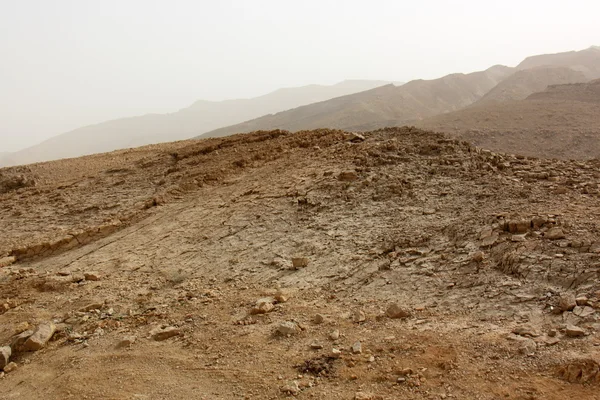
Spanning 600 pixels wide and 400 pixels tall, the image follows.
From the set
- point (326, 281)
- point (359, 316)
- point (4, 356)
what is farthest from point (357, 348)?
point (4, 356)

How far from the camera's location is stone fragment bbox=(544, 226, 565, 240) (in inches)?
160

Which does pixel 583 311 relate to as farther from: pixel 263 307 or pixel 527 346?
pixel 263 307

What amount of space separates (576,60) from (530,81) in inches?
617

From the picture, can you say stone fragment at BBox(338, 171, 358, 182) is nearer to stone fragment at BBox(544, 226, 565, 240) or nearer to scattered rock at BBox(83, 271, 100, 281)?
stone fragment at BBox(544, 226, 565, 240)

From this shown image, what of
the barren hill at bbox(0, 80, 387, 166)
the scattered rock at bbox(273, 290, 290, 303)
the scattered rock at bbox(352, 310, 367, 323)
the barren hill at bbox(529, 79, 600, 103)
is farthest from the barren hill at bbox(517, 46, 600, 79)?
the barren hill at bbox(0, 80, 387, 166)

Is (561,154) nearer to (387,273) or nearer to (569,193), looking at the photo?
(569,193)

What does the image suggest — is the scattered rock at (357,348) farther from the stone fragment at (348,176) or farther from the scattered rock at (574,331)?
the stone fragment at (348,176)

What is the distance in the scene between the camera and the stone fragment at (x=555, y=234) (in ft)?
13.3

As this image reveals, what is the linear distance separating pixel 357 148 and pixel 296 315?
3459 mm

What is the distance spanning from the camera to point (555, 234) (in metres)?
4.07

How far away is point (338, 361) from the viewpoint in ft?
10.9

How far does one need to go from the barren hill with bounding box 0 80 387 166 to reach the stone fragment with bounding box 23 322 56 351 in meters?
84.6

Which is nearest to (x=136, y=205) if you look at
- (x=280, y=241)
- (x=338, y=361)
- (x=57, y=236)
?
(x=57, y=236)

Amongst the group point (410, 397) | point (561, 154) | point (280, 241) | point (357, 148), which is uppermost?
point (357, 148)
